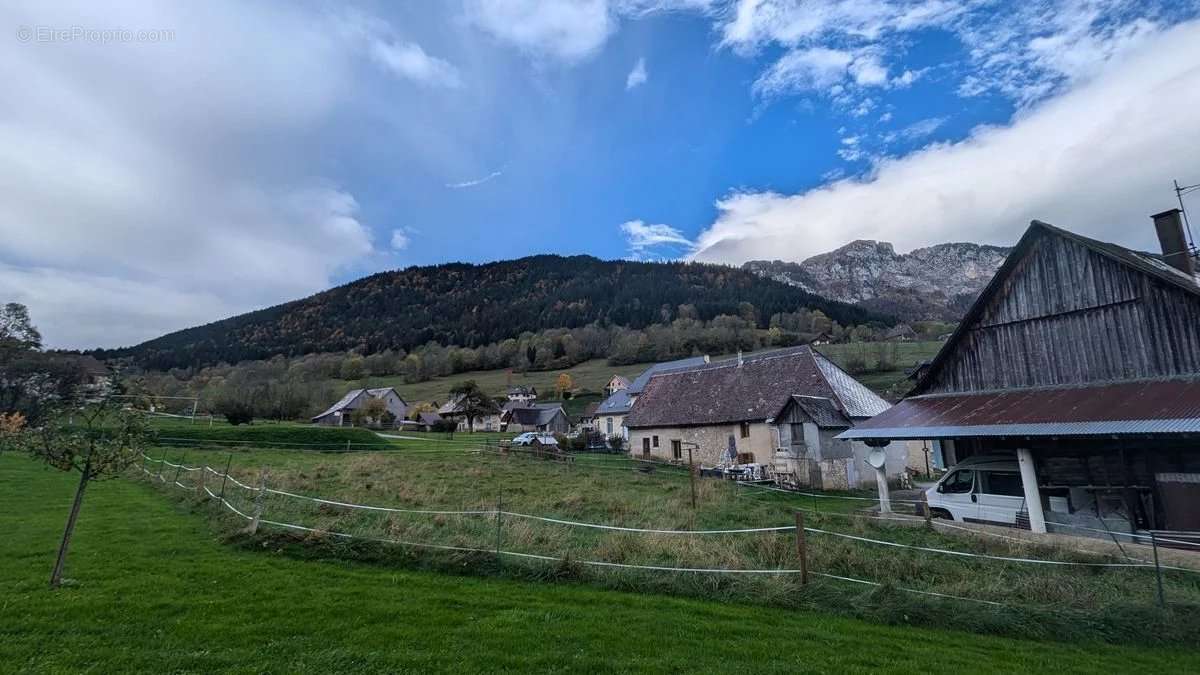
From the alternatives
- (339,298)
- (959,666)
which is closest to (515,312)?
(339,298)

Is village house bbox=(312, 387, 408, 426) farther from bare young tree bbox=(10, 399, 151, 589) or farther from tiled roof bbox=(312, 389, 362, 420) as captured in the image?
bare young tree bbox=(10, 399, 151, 589)

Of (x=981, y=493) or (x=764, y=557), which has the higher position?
(x=981, y=493)

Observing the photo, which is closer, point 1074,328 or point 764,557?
point 764,557

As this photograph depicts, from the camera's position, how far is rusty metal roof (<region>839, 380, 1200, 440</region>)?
11578 mm

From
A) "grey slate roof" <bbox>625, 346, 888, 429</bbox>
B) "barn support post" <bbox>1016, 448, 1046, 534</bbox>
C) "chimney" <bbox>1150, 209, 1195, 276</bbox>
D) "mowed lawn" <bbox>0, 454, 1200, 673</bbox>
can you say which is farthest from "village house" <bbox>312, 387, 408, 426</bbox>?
"chimney" <bbox>1150, 209, 1195, 276</bbox>

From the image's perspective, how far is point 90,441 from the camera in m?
8.29

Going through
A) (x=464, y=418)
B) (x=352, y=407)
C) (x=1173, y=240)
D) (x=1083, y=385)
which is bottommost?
(x=464, y=418)

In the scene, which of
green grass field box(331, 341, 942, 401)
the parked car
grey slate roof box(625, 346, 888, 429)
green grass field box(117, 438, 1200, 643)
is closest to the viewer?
green grass field box(117, 438, 1200, 643)

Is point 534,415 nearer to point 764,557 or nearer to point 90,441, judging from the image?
point 764,557

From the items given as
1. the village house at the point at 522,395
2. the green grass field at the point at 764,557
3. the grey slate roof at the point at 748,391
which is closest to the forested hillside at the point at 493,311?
the village house at the point at 522,395

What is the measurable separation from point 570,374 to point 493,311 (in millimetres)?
65853

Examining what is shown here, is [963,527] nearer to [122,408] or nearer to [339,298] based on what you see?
[122,408]

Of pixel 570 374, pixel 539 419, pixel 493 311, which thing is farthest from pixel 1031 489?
pixel 493 311

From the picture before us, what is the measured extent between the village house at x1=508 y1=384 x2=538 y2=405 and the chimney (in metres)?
79.5
